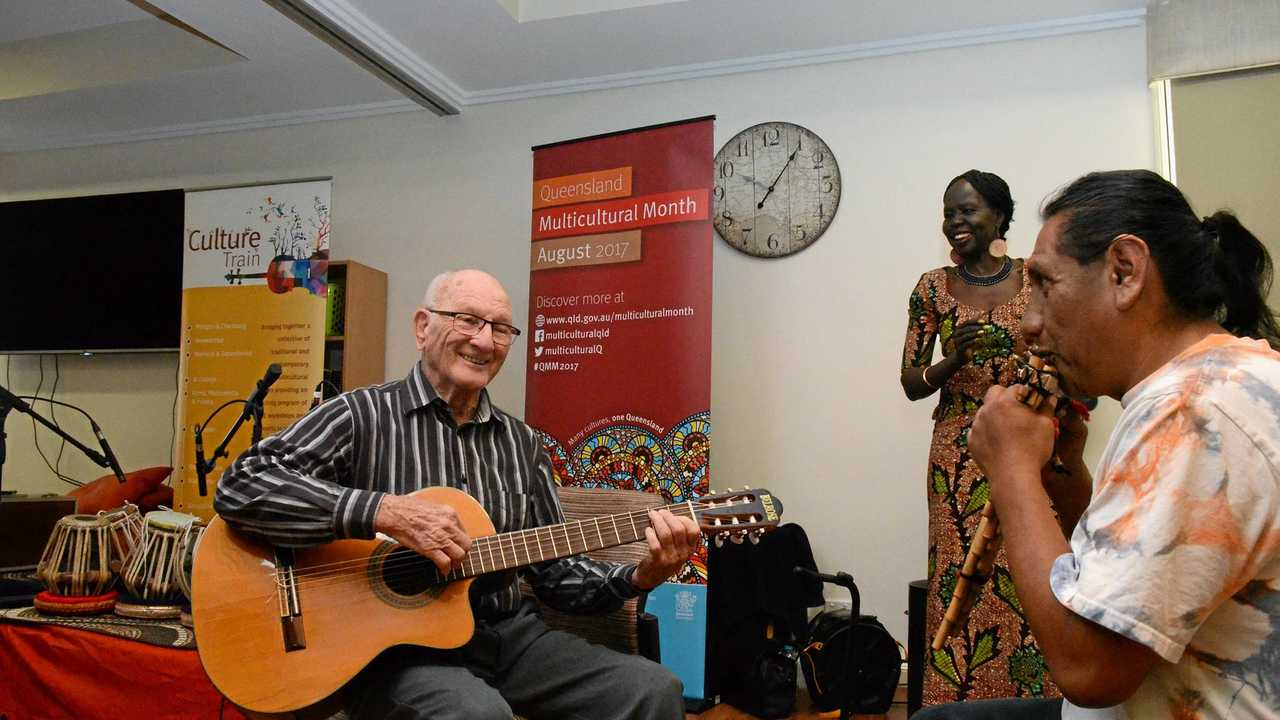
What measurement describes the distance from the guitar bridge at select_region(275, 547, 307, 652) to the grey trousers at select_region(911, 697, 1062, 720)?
1.18m

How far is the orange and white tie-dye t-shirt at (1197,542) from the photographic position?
0.80 metres

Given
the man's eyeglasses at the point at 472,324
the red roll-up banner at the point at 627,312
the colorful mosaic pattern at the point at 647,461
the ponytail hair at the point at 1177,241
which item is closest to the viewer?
the ponytail hair at the point at 1177,241

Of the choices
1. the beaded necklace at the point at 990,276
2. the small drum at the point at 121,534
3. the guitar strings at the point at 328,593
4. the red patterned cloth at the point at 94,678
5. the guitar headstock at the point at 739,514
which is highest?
the beaded necklace at the point at 990,276

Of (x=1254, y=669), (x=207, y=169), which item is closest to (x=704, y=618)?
(x=1254, y=669)

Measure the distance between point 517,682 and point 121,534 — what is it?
76.4 inches

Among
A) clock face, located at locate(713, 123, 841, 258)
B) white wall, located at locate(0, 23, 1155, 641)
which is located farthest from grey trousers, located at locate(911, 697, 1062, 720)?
clock face, located at locate(713, 123, 841, 258)

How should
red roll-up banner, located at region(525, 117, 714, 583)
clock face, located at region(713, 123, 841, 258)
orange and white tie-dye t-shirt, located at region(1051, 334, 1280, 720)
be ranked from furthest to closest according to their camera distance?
clock face, located at region(713, 123, 841, 258)
red roll-up banner, located at region(525, 117, 714, 583)
orange and white tie-dye t-shirt, located at region(1051, 334, 1280, 720)

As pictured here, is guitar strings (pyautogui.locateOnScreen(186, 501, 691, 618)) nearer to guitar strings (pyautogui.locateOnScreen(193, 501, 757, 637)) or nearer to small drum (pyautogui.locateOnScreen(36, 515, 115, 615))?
guitar strings (pyautogui.locateOnScreen(193, 501, 757, 637))

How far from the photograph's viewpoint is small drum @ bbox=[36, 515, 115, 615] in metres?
2.88

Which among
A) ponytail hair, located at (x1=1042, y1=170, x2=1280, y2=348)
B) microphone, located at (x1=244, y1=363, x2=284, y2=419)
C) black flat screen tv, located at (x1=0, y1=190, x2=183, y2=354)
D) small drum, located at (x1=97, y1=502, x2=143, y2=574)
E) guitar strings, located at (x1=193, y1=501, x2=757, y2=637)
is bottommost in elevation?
small drum, located at (x1=97, y1=502, x2=143, y2=574)

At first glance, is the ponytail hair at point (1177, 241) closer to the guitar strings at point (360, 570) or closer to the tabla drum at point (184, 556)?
the guitar strings at point (360, 570)

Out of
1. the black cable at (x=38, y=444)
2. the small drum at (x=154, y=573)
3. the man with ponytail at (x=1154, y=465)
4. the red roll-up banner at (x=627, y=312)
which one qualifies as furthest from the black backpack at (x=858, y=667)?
the black cable at (x=38, y=444)

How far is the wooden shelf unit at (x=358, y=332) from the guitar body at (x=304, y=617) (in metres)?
2.82

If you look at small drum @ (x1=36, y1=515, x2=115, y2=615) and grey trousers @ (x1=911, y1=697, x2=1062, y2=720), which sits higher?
grey trousers @ (x1=911, y1=697, x2=1062, y2=720)
